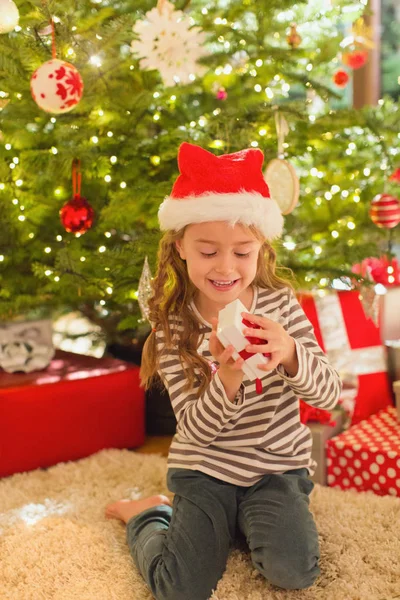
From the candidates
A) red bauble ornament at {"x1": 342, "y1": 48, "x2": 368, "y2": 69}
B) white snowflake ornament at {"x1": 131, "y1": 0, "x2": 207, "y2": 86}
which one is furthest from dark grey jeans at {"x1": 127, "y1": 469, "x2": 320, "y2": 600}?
red bauble ornament at {"x1": 342, "y1": 48, "x2": 368, "y2": 69}

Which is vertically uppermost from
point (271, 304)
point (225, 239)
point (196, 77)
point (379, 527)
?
point (196, 77)

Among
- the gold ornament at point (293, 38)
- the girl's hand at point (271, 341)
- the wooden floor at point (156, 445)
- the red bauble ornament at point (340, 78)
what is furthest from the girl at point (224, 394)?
the red bauble ornament at point (340, 78)

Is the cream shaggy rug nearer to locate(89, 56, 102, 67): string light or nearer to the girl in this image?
the girl

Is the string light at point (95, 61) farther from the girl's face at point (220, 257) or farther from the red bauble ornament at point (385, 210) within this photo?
the red bauble ornament at point (385, 210)

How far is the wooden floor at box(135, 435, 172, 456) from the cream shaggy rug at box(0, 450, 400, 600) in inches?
8.2

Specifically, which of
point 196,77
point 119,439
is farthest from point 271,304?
point 196,77

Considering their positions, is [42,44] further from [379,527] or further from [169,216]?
[379,527]

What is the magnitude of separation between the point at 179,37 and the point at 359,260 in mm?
812

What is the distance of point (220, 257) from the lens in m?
1.25

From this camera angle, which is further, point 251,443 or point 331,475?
point 331,475

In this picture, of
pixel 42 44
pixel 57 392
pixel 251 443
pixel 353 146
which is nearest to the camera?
pixel 251 443

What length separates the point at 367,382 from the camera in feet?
6.21

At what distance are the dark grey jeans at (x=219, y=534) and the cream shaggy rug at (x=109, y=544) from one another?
0.15ft

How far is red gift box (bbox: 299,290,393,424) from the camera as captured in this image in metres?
1.89
